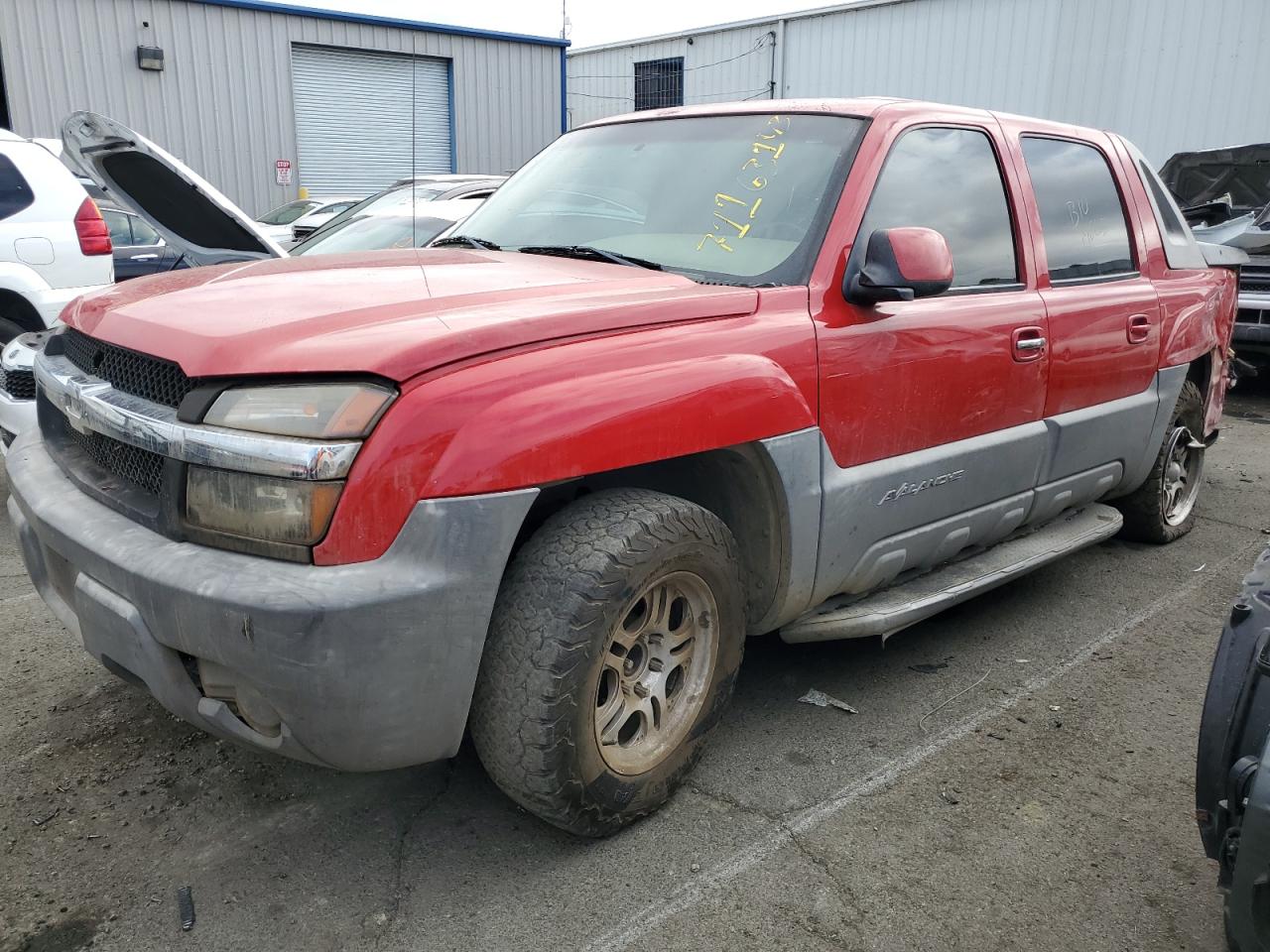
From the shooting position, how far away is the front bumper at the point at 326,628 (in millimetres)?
2020

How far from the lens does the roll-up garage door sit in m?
17.6

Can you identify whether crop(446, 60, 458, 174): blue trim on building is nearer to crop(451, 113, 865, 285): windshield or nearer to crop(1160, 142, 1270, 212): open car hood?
crop(1160, 142, 1270, 212): open car hood

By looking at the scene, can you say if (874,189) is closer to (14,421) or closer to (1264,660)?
(1264,660)

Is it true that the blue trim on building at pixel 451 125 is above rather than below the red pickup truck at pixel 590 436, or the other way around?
above

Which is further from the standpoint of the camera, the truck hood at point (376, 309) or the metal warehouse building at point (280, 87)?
the metal warehouse building at point (280, 87)

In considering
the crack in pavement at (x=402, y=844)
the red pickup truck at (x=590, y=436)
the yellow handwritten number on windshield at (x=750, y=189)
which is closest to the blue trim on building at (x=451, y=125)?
the red pickup truck at (x=590, y=436)

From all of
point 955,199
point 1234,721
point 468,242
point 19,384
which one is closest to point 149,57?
point 19,384

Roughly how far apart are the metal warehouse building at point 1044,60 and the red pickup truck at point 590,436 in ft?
38.0

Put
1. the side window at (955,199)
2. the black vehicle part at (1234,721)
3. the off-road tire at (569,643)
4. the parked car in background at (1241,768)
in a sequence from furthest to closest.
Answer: the side window at (955,199) → the off-road tire at (569,643) → the black vehicle part at (1234,721) → the parked car in background at (1241,768)

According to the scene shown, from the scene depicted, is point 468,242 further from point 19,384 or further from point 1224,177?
point 1224,177

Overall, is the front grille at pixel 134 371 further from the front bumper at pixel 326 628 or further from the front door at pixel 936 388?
the front door at pixel 936 388

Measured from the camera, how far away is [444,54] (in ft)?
61.1

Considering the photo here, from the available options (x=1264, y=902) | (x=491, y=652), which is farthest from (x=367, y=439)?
(x=1264, y=902)

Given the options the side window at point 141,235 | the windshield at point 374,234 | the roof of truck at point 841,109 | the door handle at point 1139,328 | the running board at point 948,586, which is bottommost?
the running board at point 948,586
